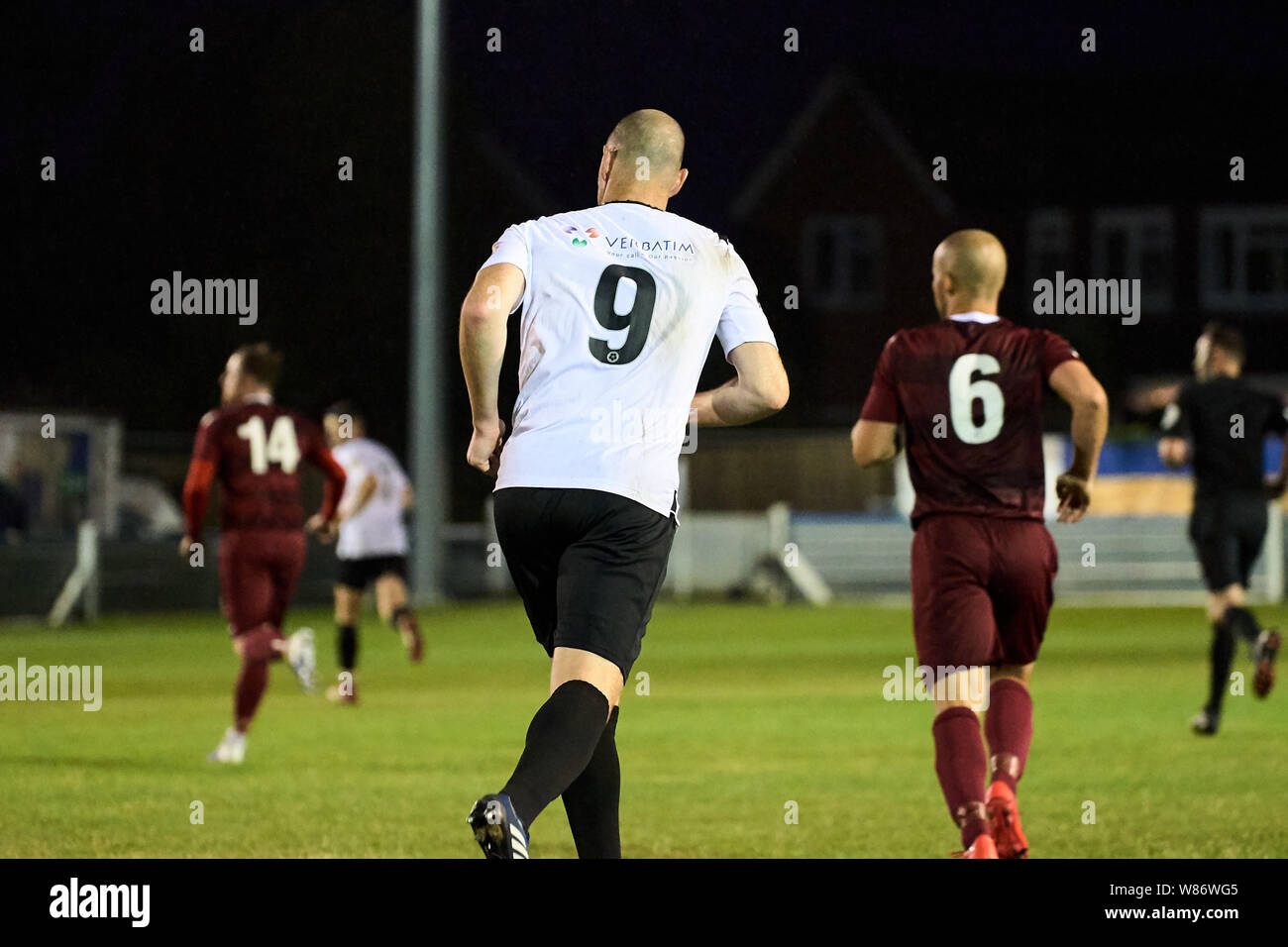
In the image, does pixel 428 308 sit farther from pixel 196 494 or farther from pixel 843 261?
pixel 843 261

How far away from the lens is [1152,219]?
43.3 metres

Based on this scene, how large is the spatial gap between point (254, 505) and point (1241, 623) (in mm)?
5765

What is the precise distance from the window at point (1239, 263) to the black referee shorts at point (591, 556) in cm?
3965

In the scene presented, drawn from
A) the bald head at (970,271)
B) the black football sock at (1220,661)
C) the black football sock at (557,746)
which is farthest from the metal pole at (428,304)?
the black football sock at (557,746)

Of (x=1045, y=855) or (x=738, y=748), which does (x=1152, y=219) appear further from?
(x=1045, y=855)

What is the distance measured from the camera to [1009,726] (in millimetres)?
6742

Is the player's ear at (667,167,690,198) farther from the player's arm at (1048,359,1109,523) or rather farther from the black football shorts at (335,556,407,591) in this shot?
the black football shorts at (335,556,407,591)

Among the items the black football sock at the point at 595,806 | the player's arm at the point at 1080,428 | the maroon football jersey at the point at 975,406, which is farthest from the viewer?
the maroon football jersey at the point at 975,406

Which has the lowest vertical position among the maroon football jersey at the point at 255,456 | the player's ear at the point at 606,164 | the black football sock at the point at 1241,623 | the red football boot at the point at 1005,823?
the red football boot at the point at 1005,823

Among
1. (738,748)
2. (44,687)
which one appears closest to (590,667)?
(738,748)

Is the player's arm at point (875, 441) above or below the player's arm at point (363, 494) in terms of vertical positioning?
above

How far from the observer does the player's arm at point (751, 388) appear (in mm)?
5633

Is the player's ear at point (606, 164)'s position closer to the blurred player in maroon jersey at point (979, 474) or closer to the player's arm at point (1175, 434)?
the blurred player in maroon jersey at point (979, 474)
